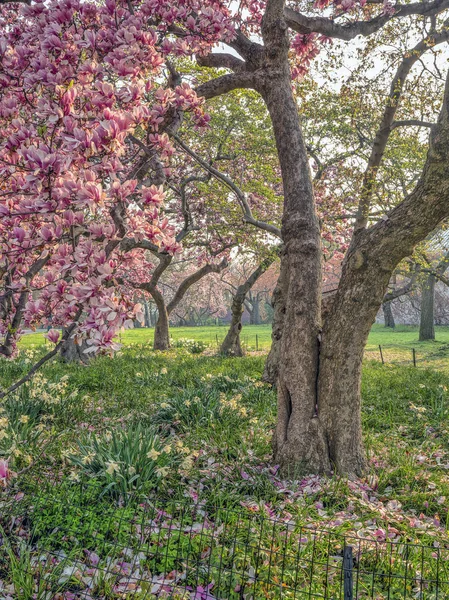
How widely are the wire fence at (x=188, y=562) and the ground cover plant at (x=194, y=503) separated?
14mm

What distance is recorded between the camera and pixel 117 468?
12.0ft

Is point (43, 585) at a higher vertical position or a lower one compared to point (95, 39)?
lower

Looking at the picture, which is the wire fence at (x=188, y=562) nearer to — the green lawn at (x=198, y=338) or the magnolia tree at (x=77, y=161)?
the magnolia tree at (x=77, y=161)

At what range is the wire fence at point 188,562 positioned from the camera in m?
2.71

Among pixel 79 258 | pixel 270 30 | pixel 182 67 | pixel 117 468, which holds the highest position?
pixel 182 67

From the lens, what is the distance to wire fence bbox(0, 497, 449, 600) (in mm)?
2707

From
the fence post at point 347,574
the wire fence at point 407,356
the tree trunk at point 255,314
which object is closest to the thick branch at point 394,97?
the fence post at point 347,574

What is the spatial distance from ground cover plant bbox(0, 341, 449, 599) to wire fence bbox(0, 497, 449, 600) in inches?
0.5

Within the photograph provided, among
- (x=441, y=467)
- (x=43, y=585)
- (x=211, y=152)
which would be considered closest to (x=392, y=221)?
(x=441, y=467)

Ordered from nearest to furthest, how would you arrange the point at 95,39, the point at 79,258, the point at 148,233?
the point at 79,258, the point at 148,233, the point at 95,39

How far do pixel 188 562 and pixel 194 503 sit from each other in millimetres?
945

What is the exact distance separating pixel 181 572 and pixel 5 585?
3.75ft

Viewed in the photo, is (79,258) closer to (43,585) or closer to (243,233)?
(43,585)

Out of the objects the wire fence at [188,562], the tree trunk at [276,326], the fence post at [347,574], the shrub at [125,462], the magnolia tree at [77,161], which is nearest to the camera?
the fence post at [347,574]
